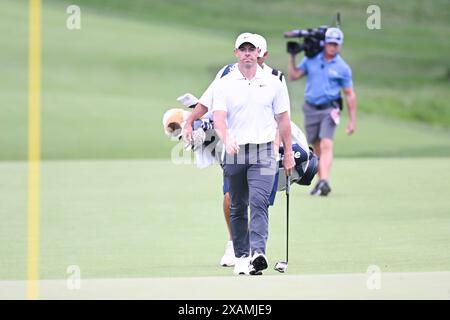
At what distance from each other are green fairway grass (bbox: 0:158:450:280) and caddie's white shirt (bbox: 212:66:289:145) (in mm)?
1172

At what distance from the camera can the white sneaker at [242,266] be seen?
36.5 ft

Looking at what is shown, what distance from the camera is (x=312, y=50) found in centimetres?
1816

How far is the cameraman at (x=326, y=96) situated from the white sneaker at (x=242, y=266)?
6.48 metres

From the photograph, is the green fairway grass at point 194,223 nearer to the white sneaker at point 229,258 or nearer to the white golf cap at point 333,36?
the white sneaker at point 229,258

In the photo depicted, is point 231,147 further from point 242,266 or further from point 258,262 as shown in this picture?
point 242,266

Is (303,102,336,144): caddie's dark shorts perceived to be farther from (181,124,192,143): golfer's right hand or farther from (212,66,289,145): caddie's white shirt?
(212,66,289,145): caddie's white shirt

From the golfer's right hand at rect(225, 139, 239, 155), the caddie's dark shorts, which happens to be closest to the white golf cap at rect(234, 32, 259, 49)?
the golfer's right hand at rect(225, 139, 239, 155)

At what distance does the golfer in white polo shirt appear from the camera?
11.0 m

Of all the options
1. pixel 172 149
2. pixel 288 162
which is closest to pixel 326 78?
pixel 172 149

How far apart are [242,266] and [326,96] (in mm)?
7171

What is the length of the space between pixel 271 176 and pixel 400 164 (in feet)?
39.7

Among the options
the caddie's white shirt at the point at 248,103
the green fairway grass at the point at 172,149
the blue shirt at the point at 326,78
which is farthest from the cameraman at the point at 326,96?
the caddie's white shirt at the point at 248,103
